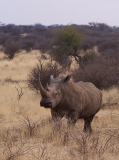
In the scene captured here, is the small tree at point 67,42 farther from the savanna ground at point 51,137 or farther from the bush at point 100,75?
the savanna ground at point 51,137

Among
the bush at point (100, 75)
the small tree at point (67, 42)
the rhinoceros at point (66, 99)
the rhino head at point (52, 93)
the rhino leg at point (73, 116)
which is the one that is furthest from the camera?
the small tree at point (67, 42)

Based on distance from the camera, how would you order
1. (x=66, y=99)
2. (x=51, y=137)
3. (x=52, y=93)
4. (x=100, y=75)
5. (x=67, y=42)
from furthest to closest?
(x=67, y=42)
(x=100, y=75)
(x=66, y=99)
(x=52, y=93)
(x=51, y=137)

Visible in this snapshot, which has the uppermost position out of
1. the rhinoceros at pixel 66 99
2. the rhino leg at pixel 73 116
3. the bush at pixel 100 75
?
the rhinoceros at pixel 66 99

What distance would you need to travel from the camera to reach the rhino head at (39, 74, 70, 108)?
7.55 meters

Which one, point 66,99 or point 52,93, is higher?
point 52,93

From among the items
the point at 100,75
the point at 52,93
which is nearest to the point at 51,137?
the point at 52,93

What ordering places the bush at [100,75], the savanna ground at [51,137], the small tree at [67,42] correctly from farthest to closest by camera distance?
the small tree at [67,42], the bush at [100,75], the savanna ground at [51,137]

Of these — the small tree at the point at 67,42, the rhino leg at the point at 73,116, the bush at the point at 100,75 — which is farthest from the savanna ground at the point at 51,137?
the small tree at the point at 67,42

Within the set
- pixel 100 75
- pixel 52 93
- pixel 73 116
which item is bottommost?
pixel 100 75

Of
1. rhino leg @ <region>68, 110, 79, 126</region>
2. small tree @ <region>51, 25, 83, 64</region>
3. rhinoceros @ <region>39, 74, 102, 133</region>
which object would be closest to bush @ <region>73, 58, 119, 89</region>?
rhinoceros @ <region>39, 74, 102, 133</region>

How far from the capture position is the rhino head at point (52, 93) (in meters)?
7.55

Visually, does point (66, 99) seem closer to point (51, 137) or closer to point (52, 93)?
point (52, 93)

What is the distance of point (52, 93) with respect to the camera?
779 cm

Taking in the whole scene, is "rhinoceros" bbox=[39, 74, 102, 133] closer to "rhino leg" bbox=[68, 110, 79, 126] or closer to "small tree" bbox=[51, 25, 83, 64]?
"rhino leg" bbox=[68, 110, 79, 126]
